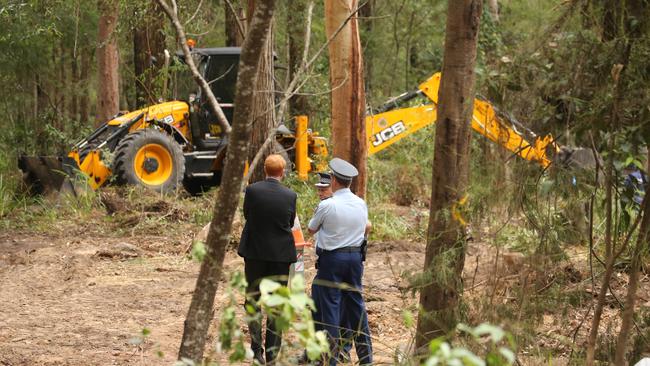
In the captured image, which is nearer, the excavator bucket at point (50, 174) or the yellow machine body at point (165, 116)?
the excavator bucket at point (50, 174)

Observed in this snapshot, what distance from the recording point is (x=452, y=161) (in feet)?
24.3

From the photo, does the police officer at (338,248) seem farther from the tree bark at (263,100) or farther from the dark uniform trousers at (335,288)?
the tree bark at (263,100)

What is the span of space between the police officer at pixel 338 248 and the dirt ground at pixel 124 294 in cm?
47

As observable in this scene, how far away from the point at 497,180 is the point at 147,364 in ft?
12.3

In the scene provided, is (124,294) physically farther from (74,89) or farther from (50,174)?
(74,89)

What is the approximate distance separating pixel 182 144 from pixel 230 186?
1405 centimetres

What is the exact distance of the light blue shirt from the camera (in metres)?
8.34

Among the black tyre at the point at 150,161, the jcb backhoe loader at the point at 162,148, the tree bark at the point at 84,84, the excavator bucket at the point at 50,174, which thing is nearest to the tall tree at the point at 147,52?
the jcb backhoe loader at the point at 162,148

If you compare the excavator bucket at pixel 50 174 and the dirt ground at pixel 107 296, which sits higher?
the excavator bucket at pixel 50 174

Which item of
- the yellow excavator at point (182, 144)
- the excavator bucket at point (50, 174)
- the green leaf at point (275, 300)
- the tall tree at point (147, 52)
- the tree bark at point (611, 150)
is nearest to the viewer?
the green leaf at point (275, 300)

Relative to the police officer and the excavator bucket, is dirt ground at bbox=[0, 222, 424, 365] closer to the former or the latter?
the police officer

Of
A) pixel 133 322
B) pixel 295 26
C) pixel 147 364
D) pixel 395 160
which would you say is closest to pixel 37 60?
pixel 295 26

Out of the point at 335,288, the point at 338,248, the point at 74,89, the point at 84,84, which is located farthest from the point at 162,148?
the point at 84,84

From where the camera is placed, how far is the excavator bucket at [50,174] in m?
17.0
